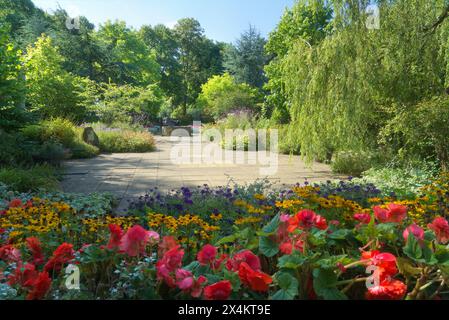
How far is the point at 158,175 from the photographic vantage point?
23.2 feet

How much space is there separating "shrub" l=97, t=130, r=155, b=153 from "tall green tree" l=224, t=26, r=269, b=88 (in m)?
17.5

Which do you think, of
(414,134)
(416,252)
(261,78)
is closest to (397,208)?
(416,252)

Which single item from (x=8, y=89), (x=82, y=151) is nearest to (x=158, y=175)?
(x=8, y=89)

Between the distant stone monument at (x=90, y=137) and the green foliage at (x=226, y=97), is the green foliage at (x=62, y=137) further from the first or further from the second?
the green foliage at (x=226, y=97)

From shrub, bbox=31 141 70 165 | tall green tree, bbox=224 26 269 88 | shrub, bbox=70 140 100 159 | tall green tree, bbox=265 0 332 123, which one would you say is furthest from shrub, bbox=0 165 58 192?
tall green tree, bbox=224 26 269 88

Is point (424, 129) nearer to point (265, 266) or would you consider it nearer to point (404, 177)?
point (404, 177)

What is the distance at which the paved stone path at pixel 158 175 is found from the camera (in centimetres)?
596

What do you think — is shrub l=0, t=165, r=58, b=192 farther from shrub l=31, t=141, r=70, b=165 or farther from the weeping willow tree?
the weeping willow tree

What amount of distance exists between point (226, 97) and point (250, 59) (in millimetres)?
5375

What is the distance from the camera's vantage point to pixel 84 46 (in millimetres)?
22953

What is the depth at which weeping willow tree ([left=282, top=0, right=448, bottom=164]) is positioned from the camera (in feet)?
21.4

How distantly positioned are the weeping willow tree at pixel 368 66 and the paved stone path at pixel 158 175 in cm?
105

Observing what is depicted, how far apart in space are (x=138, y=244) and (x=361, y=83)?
5906 millimetres

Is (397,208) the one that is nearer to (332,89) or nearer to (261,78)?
(332,89)
